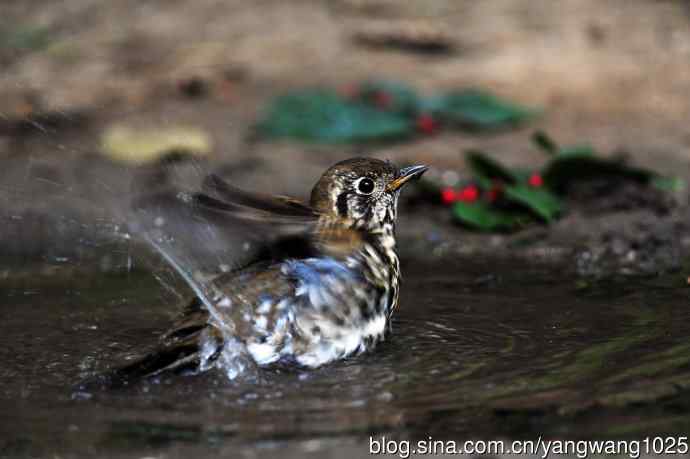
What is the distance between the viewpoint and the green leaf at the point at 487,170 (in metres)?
7.55

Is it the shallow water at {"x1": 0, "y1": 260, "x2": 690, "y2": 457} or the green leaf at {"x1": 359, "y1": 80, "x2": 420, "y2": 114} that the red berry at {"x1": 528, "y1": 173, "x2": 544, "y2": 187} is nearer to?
the shallow water at {"x1": 0, "y1": 260, "x2": 690, "y2": 457}

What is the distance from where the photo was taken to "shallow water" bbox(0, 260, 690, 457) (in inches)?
156

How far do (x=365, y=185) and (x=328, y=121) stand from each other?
391cm

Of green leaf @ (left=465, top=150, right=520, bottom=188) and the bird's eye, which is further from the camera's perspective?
green leaf @ (left=465, top=150, right=520, bottom=188)

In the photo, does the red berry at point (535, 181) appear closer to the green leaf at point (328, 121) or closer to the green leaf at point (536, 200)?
the green leaf at point (536, 200)

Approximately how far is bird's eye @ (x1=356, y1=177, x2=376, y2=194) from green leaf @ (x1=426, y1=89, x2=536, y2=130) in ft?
13.3

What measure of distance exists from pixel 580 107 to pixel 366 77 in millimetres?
1896

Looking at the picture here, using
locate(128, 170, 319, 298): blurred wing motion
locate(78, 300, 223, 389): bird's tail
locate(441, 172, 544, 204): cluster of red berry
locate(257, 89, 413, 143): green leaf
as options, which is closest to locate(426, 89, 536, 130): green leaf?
locate(257, 89, 413, 143): green leaf

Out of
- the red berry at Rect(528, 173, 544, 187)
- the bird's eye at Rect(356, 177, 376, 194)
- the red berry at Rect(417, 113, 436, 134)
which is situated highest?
the red berry at Rect(417, 113, 436, 134)

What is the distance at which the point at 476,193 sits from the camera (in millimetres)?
7723

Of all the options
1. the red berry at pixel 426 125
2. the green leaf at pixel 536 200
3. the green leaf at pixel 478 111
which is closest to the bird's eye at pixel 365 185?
the green leaf at pixel 536 200

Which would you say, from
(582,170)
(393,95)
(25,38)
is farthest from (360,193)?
(25,38)

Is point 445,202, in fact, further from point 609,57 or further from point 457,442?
point 457,442

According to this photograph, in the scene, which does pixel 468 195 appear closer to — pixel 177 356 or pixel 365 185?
pixel 365 185
